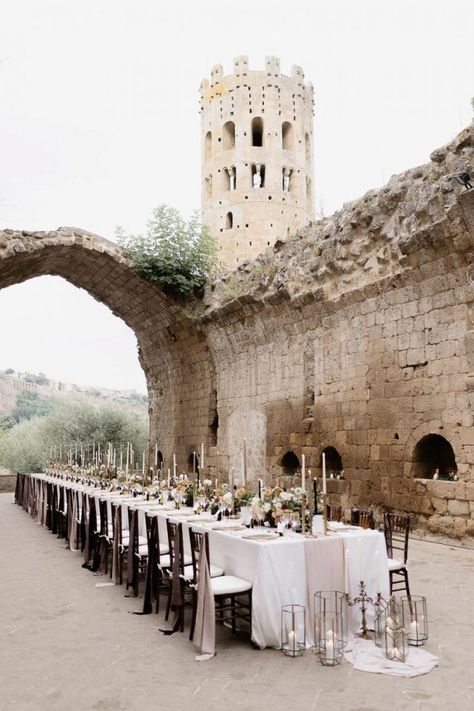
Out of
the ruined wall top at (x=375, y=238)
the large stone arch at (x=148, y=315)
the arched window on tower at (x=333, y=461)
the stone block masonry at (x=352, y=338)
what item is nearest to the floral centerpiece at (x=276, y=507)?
the stone block masonry at (x=352, y=338)

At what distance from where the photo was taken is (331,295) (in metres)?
12.5

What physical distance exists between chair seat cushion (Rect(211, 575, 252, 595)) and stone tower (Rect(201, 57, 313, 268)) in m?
32.4

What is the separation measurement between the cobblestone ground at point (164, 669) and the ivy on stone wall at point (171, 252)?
1152 cm

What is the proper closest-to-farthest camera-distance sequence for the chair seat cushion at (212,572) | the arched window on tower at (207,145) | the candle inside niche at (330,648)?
the candle inside niche at (330,648) < the chair seat cushion at (212,572) < the arched window on tower at (207,145)

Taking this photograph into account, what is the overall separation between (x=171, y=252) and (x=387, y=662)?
46.2 feet

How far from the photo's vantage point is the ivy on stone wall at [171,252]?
56.1 ft

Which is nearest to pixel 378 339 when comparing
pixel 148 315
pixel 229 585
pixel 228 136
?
pixel 229 585

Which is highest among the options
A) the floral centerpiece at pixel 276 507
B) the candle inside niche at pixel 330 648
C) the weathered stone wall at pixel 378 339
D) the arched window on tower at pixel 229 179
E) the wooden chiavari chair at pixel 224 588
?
the arched window on tower at pixel 229 179

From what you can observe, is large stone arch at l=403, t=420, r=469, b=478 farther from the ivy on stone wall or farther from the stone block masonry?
the ivy on stone wall

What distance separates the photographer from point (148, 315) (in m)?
19.4

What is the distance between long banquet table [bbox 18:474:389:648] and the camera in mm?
4867

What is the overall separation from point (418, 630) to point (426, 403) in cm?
551

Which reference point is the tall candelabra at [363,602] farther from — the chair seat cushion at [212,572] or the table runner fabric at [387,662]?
the chair seat cushion at [212,572]

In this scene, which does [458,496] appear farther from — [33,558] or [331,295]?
[33,558]
